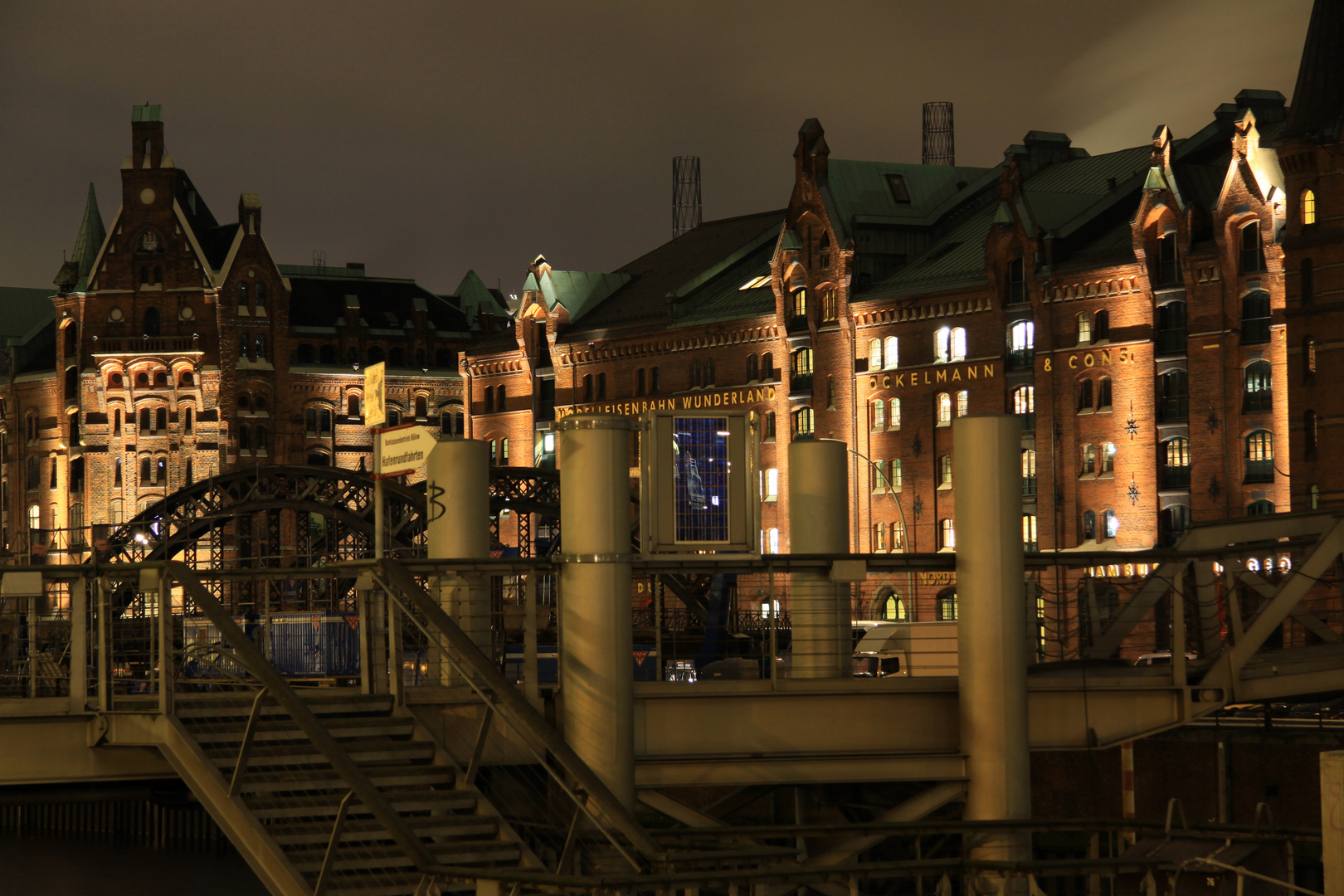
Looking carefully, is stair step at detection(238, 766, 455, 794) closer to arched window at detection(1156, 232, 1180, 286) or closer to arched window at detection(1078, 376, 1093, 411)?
arched window at detection(1156, 232, 1180, 286)

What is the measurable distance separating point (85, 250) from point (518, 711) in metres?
110

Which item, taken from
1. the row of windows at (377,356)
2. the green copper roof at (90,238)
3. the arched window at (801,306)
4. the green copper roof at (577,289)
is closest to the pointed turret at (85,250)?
the green copper roof at (90,238)

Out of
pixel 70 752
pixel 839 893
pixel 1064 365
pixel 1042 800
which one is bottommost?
pixel 1042 800

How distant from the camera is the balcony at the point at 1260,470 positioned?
65125 millimetres

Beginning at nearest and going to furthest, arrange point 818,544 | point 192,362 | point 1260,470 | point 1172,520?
point 818,544 → point 1260,470 → point 1172,520 → point 192,362

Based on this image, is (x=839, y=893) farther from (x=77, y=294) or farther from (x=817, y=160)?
(x=77, y=294)

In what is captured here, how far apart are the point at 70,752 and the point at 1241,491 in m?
53.5

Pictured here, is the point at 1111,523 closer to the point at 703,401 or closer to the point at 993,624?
the point at 703,401

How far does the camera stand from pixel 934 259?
8194 cm

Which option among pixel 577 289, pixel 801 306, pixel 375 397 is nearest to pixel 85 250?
pixel 577 289

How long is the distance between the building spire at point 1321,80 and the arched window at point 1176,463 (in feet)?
40.2

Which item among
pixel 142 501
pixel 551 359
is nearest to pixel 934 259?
pixel 551 359

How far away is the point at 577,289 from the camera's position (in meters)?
99.4

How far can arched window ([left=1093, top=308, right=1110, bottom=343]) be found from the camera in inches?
2800
